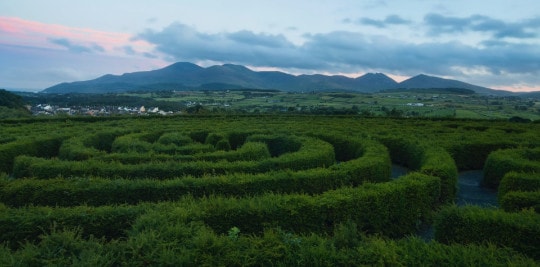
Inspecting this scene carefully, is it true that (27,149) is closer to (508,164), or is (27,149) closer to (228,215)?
(228,215)

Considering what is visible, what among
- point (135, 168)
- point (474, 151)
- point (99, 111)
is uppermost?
point (135, 168)

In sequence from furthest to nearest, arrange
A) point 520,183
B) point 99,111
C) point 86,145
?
point 99,111 < point 86,145 < point 520,183

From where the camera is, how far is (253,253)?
825cm

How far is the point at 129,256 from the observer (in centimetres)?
834

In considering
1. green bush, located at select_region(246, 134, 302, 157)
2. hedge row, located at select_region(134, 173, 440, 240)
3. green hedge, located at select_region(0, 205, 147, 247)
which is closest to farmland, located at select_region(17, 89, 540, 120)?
green bush, located at select_region(246, 134, 302, 157)

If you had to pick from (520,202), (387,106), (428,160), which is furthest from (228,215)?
(387,106)

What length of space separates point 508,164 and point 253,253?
16448 mm

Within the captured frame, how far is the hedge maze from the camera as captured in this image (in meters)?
8.21

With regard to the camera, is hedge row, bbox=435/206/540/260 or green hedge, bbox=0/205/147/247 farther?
green hedge, bbox=0/205/147/247

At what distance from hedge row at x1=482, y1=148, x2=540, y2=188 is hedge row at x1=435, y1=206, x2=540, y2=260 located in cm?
855

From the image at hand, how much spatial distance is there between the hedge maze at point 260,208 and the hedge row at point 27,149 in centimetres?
10

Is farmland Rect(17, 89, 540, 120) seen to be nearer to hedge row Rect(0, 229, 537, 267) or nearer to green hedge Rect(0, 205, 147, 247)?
hedge row Rect(0, 229, 537, 267)

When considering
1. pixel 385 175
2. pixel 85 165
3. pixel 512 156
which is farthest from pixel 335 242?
pixel 512 156

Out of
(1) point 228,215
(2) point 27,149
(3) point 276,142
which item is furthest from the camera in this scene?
(3) point 276,142
